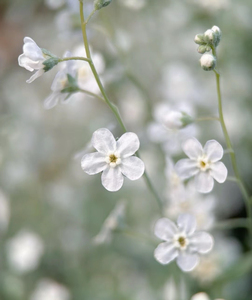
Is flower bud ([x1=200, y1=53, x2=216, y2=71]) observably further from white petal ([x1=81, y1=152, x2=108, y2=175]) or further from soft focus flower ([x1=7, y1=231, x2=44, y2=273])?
soft focus flower ([x1=7, y1=231, x2=44, y2=273])

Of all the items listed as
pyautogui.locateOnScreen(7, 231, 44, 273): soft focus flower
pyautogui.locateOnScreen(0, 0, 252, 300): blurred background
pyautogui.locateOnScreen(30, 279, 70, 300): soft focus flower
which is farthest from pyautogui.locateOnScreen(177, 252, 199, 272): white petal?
pyautogui.locateOnScreen(7, 231, 44, 273): soft focus flower

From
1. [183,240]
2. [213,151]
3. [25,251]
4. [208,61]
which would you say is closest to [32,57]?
[208,61]

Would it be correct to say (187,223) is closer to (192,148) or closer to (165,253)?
(165,253)

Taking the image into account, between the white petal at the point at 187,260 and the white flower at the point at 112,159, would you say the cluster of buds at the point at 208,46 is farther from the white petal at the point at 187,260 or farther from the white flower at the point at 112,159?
the white petal at the point at 187,260

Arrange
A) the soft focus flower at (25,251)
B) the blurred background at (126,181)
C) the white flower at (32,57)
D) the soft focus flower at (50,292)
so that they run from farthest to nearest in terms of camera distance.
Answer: the soft focus flower at (25,251) → the blurred background at (126,181) → the soft focus flower at (50,292) → the white flower at (32,57)

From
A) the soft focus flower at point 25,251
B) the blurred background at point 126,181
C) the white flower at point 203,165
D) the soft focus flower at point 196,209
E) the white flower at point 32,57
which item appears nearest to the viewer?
the white flower at point 32,57

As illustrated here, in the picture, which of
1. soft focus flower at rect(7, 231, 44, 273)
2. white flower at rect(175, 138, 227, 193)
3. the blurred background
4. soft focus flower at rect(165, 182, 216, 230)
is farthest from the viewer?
soft focus flower at rect(7, 231, 44, 273)

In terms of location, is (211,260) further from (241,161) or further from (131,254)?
(241,161)

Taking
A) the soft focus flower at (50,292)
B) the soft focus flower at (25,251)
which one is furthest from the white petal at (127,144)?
the soft focus flower at (25,251)
